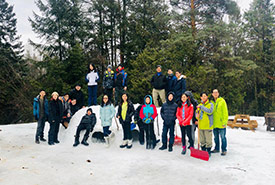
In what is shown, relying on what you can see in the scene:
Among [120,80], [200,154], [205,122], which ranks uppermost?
[120,80]

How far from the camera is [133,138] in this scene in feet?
24.8

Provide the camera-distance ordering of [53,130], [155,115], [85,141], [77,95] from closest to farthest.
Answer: [155,115], [85,141], [53,130], [77,95]

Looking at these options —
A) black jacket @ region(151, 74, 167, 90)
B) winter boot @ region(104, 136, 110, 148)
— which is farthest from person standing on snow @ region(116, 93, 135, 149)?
black jacket @ region(151, 74, 167, 90)

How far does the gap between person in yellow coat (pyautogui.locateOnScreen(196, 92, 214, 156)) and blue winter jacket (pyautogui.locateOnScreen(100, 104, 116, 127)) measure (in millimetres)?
2674

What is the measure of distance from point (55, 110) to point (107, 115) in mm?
1717

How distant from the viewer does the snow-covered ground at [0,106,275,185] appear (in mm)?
4488

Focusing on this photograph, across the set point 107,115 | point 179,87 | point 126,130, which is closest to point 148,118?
point 126,130

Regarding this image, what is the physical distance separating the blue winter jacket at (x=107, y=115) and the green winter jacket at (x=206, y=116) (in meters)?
2.69

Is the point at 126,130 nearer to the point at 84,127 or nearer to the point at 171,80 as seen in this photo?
the point at 84,127

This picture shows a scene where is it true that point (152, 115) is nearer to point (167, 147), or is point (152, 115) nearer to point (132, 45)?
point (167, 147)

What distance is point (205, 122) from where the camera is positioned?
19.5 ft

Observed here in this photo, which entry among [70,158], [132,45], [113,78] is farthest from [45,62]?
[70,158]

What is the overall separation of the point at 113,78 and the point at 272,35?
80.9 feet

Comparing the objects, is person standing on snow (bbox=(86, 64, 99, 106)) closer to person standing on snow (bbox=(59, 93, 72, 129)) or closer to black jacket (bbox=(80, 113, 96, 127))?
person standing on snow (bbox=(59, 93, 72, 129))
